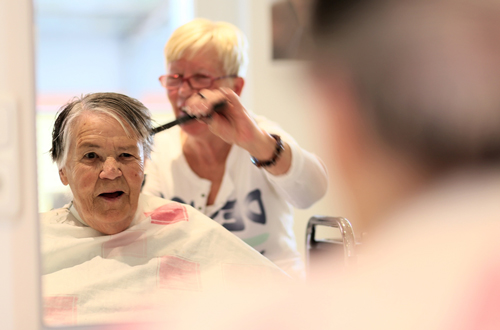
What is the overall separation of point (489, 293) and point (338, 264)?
10.6 inches

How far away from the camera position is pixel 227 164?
0.94 meters

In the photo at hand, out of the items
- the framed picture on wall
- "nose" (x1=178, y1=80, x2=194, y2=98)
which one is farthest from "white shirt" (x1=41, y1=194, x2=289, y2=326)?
the framed picture on wall

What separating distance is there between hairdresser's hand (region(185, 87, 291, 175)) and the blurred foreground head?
20 cm

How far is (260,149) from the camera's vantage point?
88 cm

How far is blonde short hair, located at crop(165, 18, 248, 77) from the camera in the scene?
92 cm

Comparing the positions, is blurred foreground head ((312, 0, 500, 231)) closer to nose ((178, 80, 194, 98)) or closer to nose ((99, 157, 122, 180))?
nose ((178, 80, 194, 98))

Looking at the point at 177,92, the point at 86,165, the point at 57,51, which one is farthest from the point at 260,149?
the point at 57,51

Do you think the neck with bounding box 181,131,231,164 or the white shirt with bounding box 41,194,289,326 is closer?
the white shirt with bounding box 41,194,289,326

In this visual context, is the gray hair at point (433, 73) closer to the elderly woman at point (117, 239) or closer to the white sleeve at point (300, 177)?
the white sleeve at point (300, 177)

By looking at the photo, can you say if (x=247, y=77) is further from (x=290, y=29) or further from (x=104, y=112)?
(x=104, y=112)

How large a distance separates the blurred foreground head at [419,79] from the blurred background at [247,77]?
77 millimetres

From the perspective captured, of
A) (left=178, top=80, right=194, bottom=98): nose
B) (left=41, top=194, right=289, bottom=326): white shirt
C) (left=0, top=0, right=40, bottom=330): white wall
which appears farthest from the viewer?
(left=178, top=80, right=194, bottom=98): nose

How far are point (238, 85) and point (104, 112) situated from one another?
0.28 meters

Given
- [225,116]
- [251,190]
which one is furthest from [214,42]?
[251,190]
